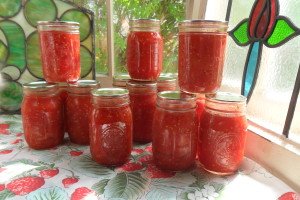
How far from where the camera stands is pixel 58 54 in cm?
79

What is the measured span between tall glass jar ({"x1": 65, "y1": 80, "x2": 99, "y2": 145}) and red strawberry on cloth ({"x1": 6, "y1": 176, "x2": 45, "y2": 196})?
0.70ft

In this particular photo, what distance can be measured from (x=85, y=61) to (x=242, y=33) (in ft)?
1.94

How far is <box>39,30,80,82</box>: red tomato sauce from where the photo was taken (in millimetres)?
786

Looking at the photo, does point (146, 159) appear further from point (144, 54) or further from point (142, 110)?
point (144, 54)

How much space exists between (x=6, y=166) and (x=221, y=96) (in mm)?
563

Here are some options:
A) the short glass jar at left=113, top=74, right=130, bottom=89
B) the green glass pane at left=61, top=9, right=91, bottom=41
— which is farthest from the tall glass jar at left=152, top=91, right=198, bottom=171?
the green glass pane at left=61, top=9, right=91, bottom=41

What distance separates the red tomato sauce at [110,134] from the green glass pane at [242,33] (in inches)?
16.5

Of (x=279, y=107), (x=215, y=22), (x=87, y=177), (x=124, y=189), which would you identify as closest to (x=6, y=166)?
(x=87, y=177)

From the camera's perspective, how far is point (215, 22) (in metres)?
0.62

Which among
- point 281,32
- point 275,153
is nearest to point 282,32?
point 281,32

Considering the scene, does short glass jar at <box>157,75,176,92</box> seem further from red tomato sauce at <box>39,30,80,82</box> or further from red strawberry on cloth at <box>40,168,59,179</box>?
red strawberry on cloth at <box>40,168,59,179</box>

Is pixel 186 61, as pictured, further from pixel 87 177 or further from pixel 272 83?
pixel 87 177

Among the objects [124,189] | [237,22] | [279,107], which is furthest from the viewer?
[237,22]

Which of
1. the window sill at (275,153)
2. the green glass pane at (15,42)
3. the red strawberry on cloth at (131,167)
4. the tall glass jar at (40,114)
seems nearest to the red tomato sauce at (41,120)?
the tall glass jar at (40,114)
